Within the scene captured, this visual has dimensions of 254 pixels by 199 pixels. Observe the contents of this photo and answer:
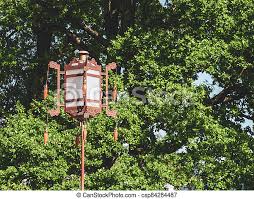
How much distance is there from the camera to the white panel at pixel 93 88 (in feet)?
37.6

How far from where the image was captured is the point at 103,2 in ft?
63.3

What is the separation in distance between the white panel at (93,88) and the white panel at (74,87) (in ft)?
0.46

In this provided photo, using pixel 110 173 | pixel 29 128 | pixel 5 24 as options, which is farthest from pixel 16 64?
pixel 110 173

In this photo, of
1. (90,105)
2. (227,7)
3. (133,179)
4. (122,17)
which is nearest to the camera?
(90,105)

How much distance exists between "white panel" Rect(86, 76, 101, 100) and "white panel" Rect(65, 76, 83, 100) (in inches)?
5.5

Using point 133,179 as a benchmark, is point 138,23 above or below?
above

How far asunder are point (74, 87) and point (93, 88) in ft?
1.33

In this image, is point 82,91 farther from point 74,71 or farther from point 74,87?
point 74,71

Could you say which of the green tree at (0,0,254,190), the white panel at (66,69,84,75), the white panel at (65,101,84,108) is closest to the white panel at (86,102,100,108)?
the white panel at (65,101,84,108)

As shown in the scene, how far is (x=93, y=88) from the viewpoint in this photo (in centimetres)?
1159

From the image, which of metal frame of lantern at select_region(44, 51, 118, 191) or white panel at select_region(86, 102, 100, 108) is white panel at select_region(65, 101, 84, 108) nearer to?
metal frame of lantern at select_region(44, 51, 118, 191)

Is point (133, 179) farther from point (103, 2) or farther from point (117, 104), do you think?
point (103, 2)

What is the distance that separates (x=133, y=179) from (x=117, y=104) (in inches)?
86.7

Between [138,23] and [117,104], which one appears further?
[138,23]
